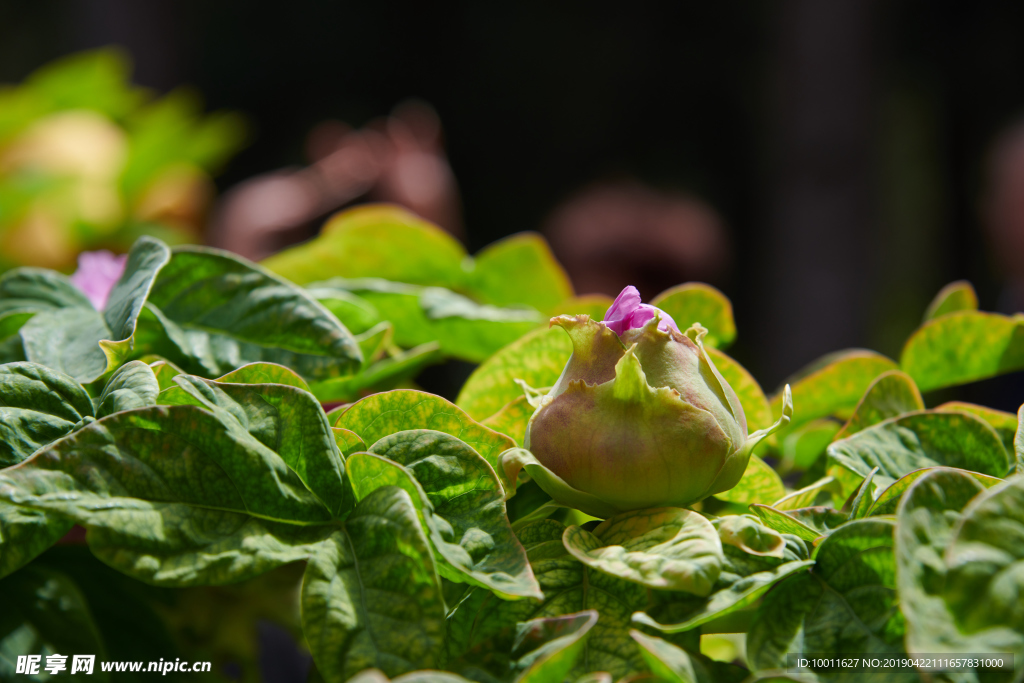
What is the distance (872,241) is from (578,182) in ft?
3.61

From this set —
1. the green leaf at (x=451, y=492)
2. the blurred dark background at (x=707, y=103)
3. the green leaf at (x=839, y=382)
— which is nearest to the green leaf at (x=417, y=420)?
the green leaf at (x=451, y=492)

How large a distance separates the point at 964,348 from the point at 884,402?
A: 58 mm

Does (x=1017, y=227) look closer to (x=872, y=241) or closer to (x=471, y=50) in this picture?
(x=872, y=241)

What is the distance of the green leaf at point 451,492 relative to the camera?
18 centimetres

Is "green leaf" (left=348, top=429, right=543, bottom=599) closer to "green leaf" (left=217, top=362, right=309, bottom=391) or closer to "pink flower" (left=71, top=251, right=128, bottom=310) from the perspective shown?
"green leaf" (left=217, top=362, right=309, bottom=391)

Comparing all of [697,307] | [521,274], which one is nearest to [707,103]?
[521,274]

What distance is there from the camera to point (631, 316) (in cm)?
20

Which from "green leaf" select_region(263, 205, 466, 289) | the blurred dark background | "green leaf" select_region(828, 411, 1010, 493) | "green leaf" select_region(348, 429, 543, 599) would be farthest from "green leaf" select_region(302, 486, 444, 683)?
the blurred dark background

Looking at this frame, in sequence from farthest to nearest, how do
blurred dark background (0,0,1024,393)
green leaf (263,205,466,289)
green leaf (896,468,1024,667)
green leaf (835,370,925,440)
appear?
blurred dark background (0,0,1024,393), green leaf (263,205,466,289), green leaf (835,370,925,440), green leaf (896,468,1024,667)

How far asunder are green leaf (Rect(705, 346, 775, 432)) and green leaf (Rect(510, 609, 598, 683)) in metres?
0.10

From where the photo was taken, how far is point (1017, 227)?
1.59 meters

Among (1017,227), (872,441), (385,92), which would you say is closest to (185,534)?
(872,441)

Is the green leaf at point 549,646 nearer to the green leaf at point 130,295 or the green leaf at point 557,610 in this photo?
the green leaf at point 557,610

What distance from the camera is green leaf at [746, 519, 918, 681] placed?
6.7 inches
